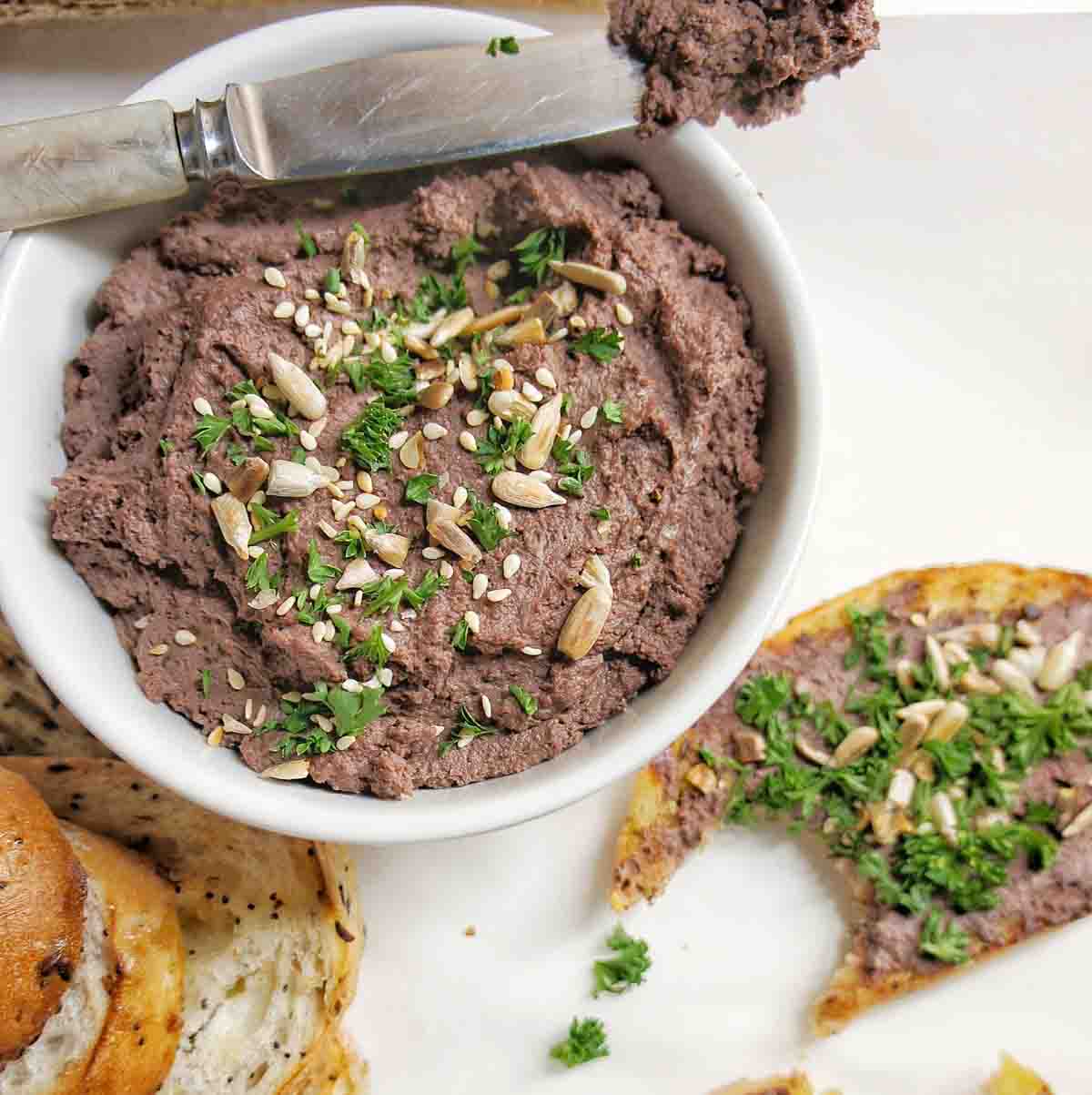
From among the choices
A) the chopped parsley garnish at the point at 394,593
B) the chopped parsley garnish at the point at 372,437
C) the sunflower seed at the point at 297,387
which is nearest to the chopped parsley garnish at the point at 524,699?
the chopped parsley garnish at the point at 394,593

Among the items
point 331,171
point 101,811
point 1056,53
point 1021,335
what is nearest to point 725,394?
point 331,171

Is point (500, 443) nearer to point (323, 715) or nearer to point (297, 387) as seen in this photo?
point (297, 387)

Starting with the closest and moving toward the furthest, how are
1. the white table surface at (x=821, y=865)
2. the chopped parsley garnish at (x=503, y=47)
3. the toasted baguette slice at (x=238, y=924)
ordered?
the chopped parsley garnish at (x=503, y=47) < the toasted baguette slice at (x=238, y=924) < the white table surface at (x=821, y=865)

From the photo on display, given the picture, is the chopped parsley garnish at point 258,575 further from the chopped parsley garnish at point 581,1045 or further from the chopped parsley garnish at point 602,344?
the chopped parsley garnish at point 581,1045

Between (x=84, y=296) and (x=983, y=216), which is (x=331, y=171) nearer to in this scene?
(x=84, y=296)

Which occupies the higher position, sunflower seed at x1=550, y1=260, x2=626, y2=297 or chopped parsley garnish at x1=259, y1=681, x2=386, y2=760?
sunflower seed at x1=550, y1=260, x2=626, y2=297

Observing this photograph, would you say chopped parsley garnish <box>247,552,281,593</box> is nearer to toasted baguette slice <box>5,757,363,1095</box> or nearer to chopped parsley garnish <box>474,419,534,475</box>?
chopped parsley garnish <box>474,419,534,475</box>

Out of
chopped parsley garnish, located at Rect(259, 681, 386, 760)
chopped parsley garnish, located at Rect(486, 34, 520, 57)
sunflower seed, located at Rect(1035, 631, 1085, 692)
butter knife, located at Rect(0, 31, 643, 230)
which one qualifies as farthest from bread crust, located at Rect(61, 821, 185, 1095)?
sunflower seed, located at Rect(1035, 631, 1085, 692)
